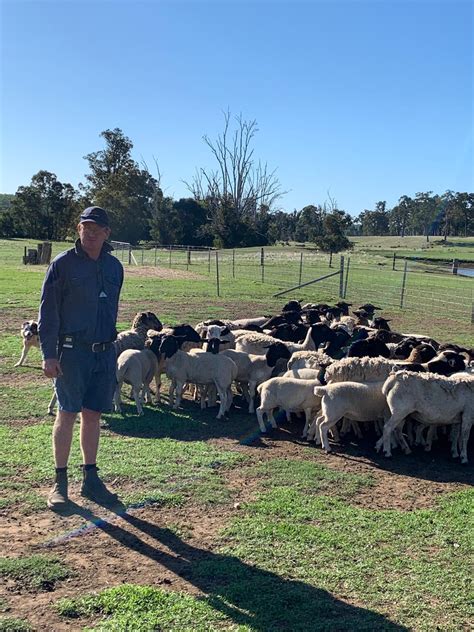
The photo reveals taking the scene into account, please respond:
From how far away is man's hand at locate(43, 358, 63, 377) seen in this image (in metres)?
5.08

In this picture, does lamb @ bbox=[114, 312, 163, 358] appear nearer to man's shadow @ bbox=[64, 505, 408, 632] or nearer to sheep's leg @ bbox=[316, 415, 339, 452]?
sheep's leg @ bbox=[316, 415, 339, 452]

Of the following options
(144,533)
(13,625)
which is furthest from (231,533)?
(13,625)

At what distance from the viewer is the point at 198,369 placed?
901 centimetres

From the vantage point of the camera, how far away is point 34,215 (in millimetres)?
88125

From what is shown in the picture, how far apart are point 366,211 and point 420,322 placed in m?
124

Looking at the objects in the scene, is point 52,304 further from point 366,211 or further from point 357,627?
point 366,211

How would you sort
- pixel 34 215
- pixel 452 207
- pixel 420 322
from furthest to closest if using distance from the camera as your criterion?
pixel 452 207 → pixel 34 215 → pixel 420 322

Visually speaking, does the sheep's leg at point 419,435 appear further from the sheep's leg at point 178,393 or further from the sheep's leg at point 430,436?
the sheep's leg at point 178,393

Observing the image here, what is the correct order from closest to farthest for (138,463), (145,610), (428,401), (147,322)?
1. (145,610)
2. (138,463)
3. (428,401)
4. (147,322)

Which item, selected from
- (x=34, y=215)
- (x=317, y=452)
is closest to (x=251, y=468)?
(x=317, y=452)

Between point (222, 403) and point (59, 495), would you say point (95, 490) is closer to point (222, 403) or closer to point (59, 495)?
point (59, 495)

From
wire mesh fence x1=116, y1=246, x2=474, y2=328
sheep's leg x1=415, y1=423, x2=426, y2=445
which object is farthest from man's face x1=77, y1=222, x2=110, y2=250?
wire mesh fence x1=116, y1=246, x2=474, y2=328

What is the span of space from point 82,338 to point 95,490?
4.72 feet

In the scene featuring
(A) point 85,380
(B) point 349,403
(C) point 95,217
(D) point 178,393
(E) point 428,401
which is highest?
(C) point 95,217
